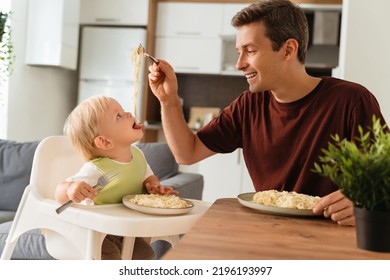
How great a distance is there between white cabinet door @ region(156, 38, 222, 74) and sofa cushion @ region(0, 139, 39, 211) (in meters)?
2.51

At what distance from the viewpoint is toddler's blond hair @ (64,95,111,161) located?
170 centimetres

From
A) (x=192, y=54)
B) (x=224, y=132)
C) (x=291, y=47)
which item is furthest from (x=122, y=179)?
(x=192, y=54)

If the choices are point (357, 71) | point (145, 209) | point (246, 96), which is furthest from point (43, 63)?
point (145, 209)

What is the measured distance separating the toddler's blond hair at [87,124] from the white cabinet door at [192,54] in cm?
391

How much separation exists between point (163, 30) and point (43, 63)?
1312 millimetres

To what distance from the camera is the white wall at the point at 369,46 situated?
391 cm

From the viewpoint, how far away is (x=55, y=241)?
1663 mm

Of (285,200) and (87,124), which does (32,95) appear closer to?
(87,124)

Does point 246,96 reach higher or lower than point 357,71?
lower

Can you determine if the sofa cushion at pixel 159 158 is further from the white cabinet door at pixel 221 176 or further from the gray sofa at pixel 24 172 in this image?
the white cabinet door at pixel 221 176

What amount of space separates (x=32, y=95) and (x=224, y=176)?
73.6 inches

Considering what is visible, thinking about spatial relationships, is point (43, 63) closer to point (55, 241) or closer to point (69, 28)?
point (69, 28)
